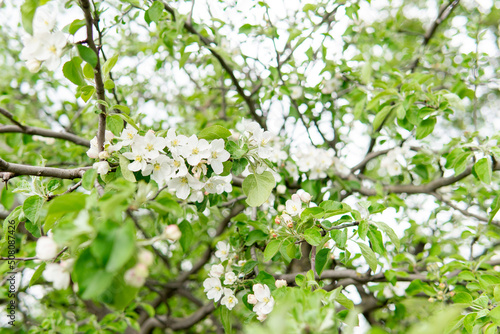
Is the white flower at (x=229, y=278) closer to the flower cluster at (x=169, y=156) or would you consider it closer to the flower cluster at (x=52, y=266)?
the flower cluster at (x=169, y=156)

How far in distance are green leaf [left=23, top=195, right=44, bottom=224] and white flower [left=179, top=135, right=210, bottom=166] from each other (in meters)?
0.59

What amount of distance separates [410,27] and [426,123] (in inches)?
189

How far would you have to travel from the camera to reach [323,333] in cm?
Answer: 80

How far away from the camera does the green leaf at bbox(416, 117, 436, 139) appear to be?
1885mm

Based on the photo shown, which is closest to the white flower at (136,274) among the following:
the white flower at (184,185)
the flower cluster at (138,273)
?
the flower cluster at (138,273)

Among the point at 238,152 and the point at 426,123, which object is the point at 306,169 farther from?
the point at 238,152

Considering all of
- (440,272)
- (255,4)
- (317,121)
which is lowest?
(440,272)

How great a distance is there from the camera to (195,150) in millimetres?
1271

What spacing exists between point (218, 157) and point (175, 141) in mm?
171

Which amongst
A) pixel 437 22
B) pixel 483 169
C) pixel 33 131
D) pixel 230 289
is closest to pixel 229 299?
pixel 230 289

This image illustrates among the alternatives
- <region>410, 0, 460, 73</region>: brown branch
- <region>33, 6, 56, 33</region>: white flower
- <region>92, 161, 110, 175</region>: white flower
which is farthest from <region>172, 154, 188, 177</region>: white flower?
<region>410, 0, 460, 73</region>: brown branch

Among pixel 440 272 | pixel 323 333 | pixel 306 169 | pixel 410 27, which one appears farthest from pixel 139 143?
pixel 410 27

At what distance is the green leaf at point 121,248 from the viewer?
0.67m

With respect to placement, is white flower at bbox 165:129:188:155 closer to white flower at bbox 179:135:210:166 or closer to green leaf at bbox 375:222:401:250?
white flower at bbox 179:135:210:166
